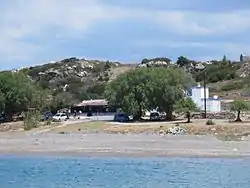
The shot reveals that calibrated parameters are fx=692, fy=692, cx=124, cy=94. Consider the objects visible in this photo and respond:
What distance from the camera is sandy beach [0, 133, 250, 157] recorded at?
159 ft

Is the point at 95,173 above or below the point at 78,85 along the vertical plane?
below

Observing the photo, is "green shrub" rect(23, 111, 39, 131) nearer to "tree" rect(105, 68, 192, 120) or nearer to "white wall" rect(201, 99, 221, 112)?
"tree" rect(105, 68, 192, 120)

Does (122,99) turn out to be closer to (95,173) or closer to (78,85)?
(95,173)

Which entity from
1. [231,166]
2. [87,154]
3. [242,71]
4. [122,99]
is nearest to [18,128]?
[122,99]

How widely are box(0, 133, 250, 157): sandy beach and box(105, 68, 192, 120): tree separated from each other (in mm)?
23021

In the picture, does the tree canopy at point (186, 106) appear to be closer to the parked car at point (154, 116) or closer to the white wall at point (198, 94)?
the parked car at point (154, 116)

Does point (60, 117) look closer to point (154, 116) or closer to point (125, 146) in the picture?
point (154, 116)

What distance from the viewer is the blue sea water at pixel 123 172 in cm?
3368

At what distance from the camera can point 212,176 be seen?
3650 cm

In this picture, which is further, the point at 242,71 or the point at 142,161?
the point at 242,71

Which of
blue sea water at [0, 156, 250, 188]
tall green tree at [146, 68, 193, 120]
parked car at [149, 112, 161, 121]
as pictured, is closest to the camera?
blue sea water at [0, 156, 250, 188]

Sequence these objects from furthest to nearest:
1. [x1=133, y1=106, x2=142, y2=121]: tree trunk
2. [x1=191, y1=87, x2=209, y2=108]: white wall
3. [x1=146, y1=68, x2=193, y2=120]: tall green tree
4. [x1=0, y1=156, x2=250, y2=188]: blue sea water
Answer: [x1=191, y1=87, x2=209, y2=108]: white wall → [x1=133, y1=106, x2=142, y2=121]: tree trunk → [x1=146, y1=68, x2=193, y2=120]: tall green tree → [x1=0, y1=156, x2=250, y2=188]: blue sea water

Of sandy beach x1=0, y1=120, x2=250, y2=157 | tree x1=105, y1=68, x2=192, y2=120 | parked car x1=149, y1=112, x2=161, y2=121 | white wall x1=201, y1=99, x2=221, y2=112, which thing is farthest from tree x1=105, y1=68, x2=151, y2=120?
sandy beach x1=0, y1=120, x2=250, y2=157

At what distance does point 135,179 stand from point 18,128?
45.1 meters
